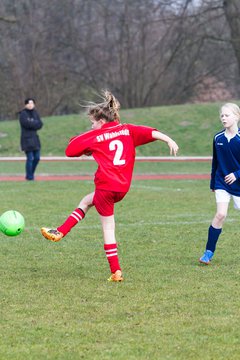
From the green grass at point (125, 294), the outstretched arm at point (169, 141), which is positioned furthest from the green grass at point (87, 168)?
the outstretched arm at point (169, 141)

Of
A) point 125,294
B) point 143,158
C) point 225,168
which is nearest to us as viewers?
point 125,294

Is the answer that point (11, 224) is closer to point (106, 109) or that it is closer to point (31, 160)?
point (106, 109)

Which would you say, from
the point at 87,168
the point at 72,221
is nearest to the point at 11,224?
the point at 72,221

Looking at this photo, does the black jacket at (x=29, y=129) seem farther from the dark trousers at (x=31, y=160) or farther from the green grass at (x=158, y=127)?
the green grass at (x=158, y=127)

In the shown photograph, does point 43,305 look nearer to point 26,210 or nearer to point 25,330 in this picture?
point 25,330

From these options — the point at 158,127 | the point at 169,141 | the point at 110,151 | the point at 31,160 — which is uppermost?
the point at 169,141

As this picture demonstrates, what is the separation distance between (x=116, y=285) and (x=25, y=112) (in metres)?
Answer: 11.3

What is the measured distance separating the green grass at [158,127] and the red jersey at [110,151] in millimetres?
21144

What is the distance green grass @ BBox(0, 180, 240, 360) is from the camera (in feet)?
17.5

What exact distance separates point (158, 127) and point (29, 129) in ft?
45.6

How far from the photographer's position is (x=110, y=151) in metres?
7.44

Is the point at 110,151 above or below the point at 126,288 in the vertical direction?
above

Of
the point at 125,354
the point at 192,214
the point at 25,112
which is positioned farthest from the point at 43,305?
the point at 25,112

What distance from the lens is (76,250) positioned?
920 cm
